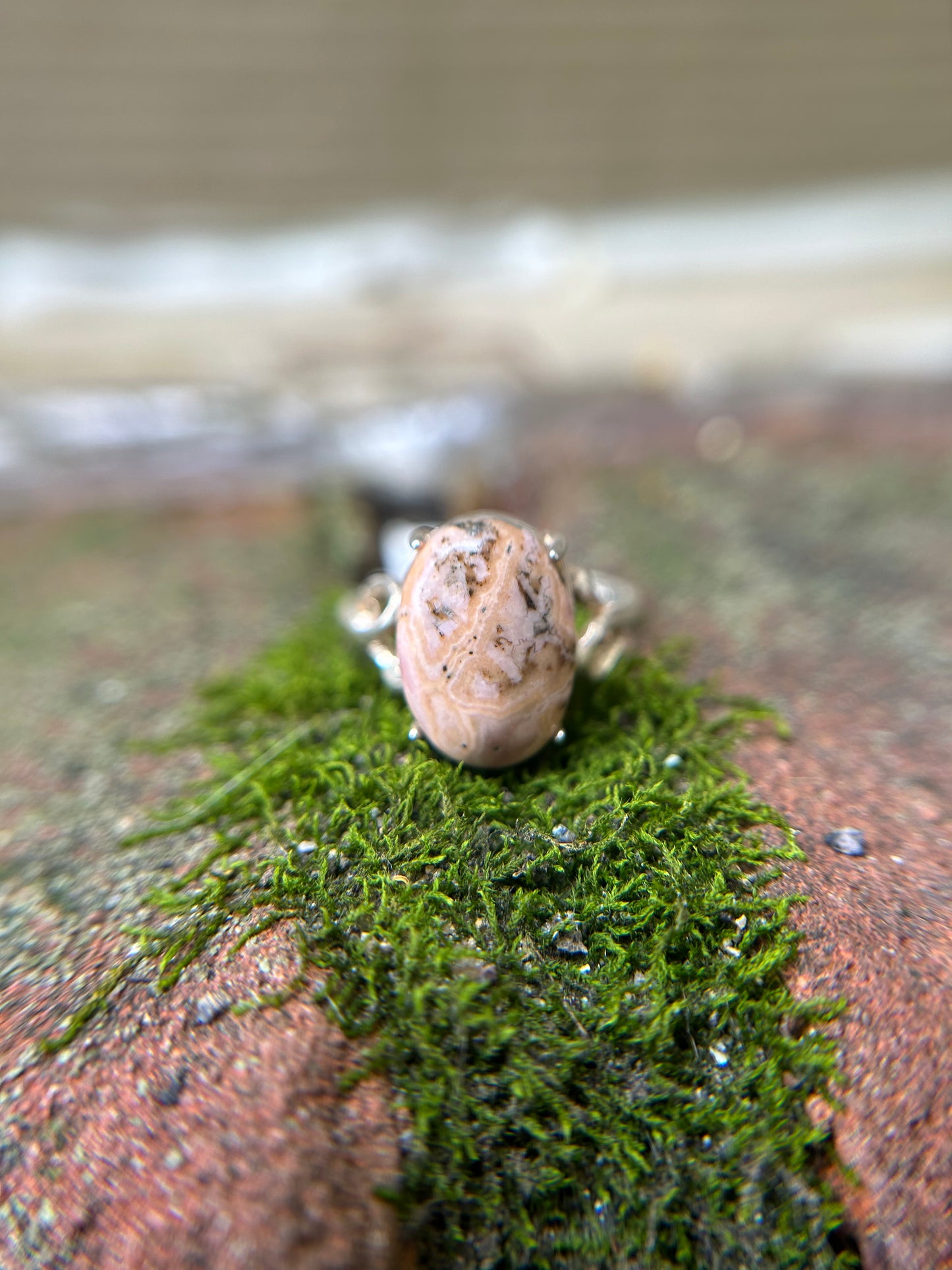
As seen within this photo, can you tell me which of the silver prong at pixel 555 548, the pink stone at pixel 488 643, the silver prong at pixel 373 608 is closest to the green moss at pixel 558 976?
the pink stone at pixel 488 643

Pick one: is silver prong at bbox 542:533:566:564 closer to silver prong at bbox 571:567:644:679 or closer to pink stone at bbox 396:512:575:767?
pink stone at bbox 396:512:575:767

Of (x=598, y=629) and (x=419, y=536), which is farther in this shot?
(x=598, y=629)

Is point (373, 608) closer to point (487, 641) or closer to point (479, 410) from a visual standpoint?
point (487, 641)

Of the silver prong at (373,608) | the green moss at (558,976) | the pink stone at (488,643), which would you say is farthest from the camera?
the silver prong at (373,608)

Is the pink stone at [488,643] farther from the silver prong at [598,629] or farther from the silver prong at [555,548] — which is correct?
the silver prong at [598,629]

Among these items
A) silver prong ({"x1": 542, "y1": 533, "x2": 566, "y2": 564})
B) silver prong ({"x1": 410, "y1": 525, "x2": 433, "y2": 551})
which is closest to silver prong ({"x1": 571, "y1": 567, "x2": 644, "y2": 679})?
silver prong ({"x1": 542, "y1": 533, "x2": 566, "y2": 564})

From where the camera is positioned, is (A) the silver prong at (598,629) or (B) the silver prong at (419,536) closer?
(B) the silver prong at (419,536)

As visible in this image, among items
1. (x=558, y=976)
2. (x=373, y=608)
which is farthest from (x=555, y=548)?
(x=558, y=976)

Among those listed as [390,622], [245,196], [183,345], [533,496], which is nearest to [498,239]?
[245,196]
